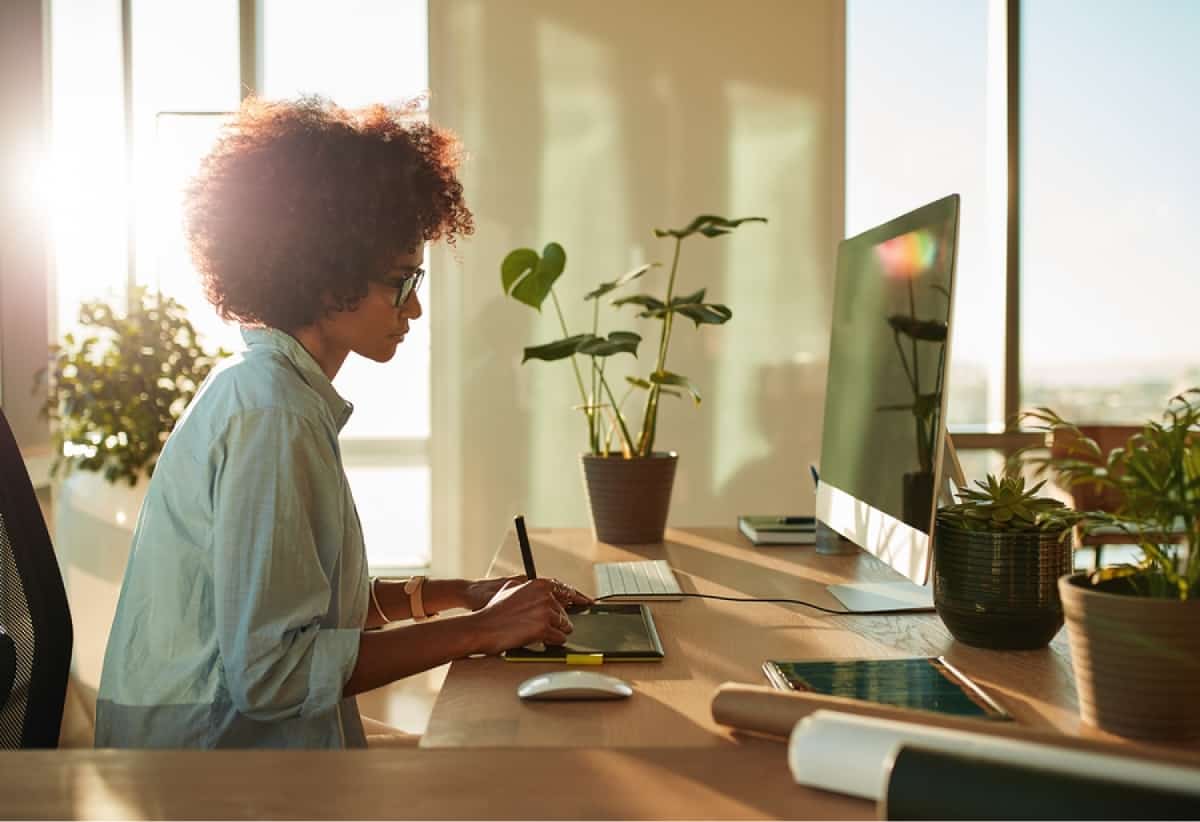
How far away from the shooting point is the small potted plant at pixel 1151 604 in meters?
0.89

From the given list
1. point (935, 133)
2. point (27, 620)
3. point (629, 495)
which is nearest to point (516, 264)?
point (629, 495)

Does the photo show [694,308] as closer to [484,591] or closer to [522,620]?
[484,591]

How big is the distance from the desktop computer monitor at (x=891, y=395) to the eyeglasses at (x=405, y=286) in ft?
Answer: 2.18

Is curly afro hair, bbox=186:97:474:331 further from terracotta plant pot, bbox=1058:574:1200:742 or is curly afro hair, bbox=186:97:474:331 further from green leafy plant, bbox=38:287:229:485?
green leafy plant, bbox=38:287:229:485

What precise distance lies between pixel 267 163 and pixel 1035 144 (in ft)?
9.69

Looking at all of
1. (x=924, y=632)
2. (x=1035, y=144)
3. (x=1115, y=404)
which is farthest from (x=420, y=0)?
(x=924, y=632)

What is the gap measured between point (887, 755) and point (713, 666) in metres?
0.56

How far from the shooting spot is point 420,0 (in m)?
3.58

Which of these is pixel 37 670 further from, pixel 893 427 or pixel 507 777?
pixel 893 427

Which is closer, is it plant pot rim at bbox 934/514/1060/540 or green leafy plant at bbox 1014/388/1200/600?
green leafy plant at bbox 1014/388/1200/600

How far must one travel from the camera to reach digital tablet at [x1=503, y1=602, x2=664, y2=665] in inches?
50.6

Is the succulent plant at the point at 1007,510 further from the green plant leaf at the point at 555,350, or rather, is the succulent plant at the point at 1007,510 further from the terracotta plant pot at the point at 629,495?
the green plant leaf at the point at 555,350

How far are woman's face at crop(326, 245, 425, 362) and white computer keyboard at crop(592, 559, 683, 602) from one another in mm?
504

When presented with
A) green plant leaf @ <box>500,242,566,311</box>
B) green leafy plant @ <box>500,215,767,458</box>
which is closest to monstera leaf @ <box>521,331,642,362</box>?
green leafy plant @ <box>500,215,767,458</box>
